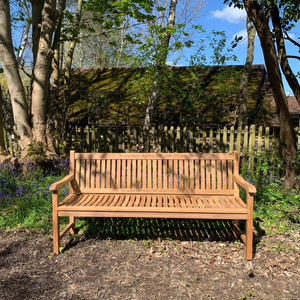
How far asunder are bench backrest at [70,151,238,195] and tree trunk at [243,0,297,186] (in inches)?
76.0

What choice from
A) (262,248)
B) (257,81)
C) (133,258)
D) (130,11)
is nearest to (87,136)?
(130,11)

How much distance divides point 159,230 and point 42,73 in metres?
3.97

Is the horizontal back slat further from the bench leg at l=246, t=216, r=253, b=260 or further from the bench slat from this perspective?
the bench leg at l=246, t=216, r=253, b=260

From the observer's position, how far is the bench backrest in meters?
3.59

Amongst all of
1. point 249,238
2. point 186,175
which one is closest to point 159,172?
point 186,175

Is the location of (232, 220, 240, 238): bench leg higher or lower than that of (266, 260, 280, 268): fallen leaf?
higher

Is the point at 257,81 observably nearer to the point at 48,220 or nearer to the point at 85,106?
the point at 85,106

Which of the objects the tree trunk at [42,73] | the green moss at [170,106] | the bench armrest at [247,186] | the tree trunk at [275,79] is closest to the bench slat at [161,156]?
the bench armrest at [247,186]

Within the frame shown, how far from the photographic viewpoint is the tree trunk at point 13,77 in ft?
17.0

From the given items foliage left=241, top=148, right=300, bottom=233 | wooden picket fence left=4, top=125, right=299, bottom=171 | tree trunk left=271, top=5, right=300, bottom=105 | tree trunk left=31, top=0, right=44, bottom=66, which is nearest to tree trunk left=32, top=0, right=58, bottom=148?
tree trunk left=31, top=0, right=44, bottom=66

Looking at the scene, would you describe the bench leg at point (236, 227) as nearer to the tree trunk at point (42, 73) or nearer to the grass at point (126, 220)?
the grass at point (126, 220)

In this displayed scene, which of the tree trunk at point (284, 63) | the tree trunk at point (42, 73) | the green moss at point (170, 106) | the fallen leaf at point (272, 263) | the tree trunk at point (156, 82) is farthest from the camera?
the green moss at point (170, 106)

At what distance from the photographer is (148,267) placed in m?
2.84

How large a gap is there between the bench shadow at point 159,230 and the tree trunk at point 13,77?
265 centimetres
